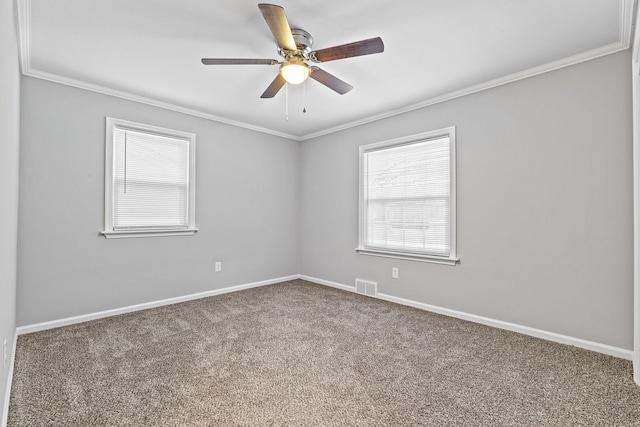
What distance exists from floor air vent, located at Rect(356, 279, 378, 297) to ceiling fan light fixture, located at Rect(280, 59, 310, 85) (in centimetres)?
277

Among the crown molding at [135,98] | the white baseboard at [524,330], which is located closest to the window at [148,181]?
the crown molding at [135,98]

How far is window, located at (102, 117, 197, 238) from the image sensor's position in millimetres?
3377

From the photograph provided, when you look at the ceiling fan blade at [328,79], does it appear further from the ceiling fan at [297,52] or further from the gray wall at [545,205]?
the gray wall at [545,205]

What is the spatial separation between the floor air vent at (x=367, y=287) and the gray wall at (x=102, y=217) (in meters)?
1.38

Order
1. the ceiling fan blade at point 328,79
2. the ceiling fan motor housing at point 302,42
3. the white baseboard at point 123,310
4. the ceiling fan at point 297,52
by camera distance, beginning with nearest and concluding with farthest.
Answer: the ceiling fan at point 297,52
the ceiling fan motor housing at point 302,42
the ceiling fan blade at point 328,79
the white baseboard at point 123,310

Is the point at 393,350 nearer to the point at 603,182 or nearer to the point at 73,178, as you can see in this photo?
the point at 603,182

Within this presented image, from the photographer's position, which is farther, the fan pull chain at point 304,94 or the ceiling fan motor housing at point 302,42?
the fan pull chain at point 304,94

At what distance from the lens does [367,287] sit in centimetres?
418

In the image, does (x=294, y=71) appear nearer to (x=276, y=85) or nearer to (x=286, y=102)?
(x=276, y=85)

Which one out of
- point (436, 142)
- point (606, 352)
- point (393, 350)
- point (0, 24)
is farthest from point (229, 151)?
point (606, 352)

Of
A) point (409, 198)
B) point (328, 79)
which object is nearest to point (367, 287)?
point (409, 198)

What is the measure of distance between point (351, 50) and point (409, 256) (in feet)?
8.18

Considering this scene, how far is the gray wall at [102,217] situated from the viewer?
2.90m

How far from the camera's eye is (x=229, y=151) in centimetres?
438
